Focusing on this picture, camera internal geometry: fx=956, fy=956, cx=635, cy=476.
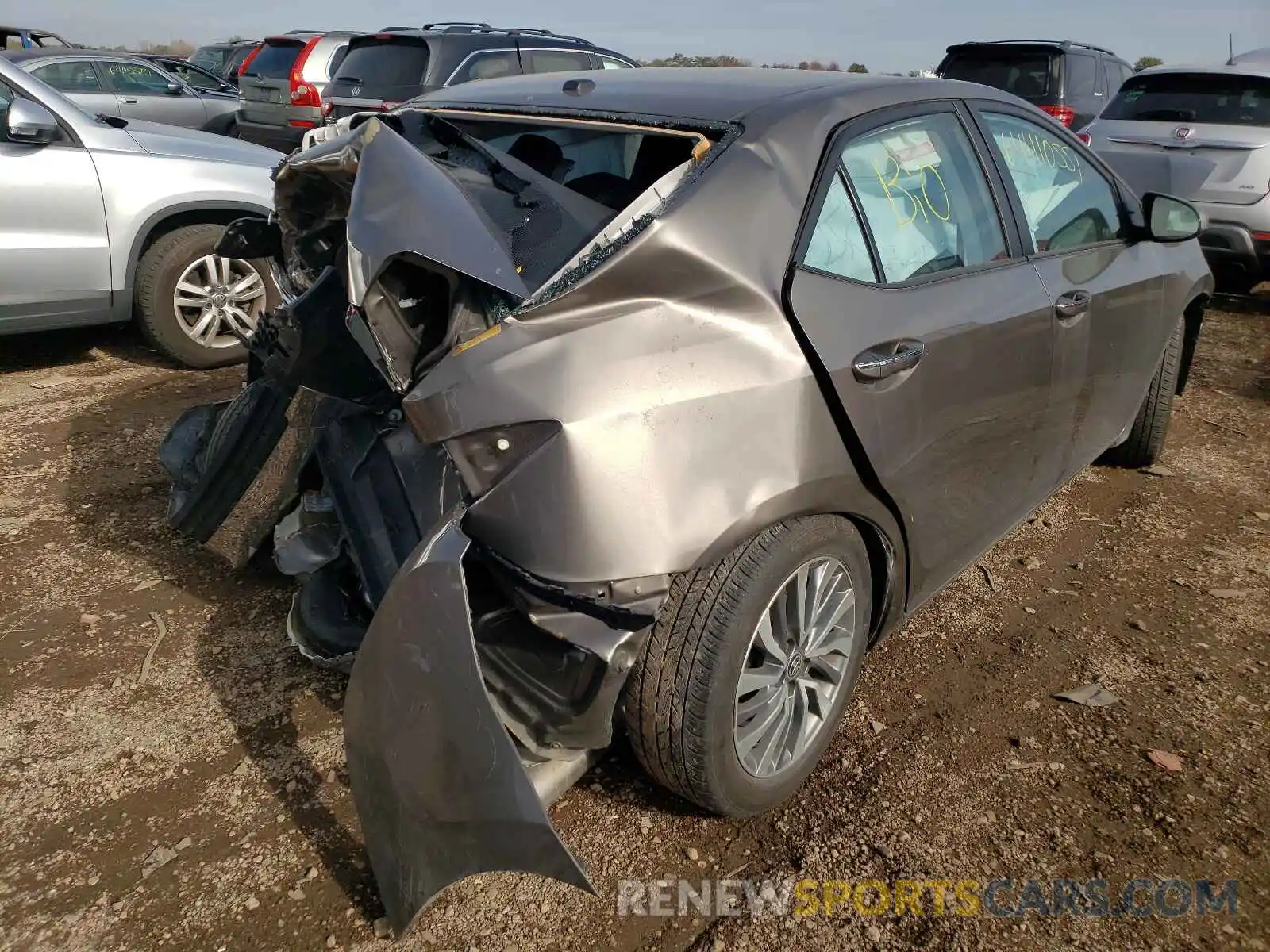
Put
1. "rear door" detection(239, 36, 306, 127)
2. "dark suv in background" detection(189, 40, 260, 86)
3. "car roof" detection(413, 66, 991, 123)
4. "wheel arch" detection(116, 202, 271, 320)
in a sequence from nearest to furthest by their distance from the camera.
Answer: "car roof" detection(413, 66, 991, 123)
"wheel arch" detection(116, 202, 271, 320)
"rear door" detection(239, 36, 306, 127)
"dark suv in background" detection(189, 40, 260, 86)

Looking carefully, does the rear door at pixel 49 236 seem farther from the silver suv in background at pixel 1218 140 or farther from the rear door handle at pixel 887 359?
the silver suv in background at pixel 1218 140

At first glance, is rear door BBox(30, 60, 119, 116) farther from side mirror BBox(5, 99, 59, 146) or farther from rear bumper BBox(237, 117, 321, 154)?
side mirror BBox(5, 99, 59, 146)

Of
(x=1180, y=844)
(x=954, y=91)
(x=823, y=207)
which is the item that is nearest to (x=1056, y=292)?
(x=954, y=91)

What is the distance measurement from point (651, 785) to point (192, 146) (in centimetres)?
483

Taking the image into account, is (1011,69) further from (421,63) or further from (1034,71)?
(421,63)

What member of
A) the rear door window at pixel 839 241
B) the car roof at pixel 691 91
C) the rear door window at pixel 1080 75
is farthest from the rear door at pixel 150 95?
the rear door window at pixel 839 241

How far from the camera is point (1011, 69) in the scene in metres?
10.1

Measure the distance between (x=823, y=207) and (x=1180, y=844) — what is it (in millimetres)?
1770

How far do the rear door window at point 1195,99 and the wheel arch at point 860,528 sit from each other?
670 cm

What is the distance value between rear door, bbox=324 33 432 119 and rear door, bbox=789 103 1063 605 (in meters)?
6.73

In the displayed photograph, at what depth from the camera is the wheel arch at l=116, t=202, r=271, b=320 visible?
5.25 metres

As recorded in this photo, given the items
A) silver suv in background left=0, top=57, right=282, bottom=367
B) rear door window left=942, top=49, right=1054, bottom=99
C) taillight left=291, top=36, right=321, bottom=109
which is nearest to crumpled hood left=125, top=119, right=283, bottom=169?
silver suv in background left=0, top=57, right=282, bottom=367

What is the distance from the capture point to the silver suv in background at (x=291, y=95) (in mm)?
10328

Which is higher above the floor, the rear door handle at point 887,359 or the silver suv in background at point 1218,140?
the rear door handle at point 887,359
